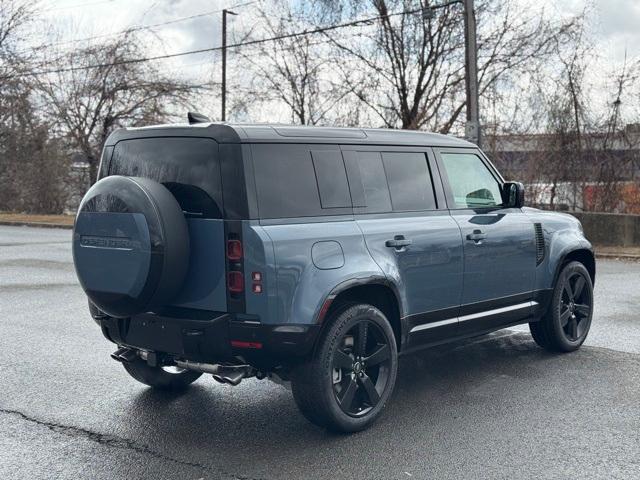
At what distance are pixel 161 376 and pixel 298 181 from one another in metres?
1.95

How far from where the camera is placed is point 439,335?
5777 millimetres

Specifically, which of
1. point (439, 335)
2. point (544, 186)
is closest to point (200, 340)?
point (439, 335)

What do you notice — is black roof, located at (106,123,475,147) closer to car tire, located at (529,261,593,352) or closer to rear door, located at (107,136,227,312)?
rear door, located at (107,136,227,312)

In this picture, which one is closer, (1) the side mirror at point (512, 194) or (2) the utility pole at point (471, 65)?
(1) the side mirror at point (512, 194)

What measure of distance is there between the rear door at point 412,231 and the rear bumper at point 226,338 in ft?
2.78

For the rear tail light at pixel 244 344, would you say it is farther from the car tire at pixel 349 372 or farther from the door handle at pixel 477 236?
the door handle at pixel 477 236

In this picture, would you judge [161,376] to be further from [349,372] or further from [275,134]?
[275,134]

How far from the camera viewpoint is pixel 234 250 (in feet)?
15.1

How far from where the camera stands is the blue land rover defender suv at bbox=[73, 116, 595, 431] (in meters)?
4.61

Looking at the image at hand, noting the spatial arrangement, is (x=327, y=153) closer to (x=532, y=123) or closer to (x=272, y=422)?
(x=272, y=422)

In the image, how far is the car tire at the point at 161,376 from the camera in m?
5.86

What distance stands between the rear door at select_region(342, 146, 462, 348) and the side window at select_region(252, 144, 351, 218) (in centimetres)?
13

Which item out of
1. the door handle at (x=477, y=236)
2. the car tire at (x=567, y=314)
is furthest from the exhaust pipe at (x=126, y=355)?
the car tire at (x=567, y=314)

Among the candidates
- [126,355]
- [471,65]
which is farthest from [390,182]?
[471,65]
